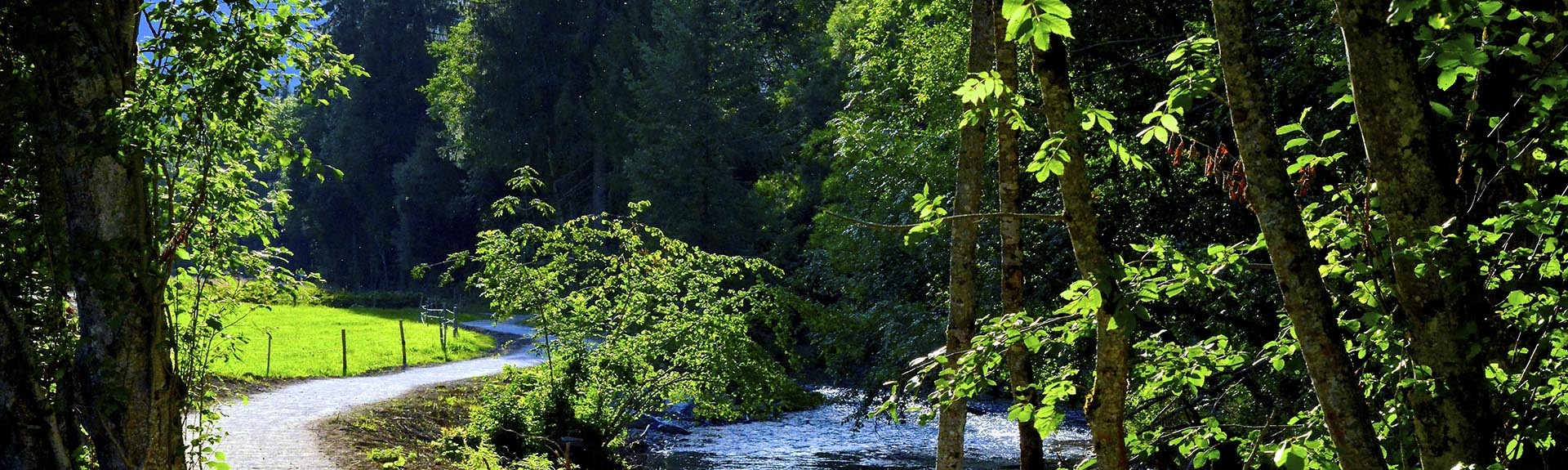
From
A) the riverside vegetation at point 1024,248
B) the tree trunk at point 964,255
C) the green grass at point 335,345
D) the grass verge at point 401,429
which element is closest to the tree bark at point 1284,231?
the riverside vegetation at point 1024,248

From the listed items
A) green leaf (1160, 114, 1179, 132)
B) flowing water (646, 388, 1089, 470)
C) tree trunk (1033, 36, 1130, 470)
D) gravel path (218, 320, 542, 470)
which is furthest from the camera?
flowing water (646, 388, 1089, 470)

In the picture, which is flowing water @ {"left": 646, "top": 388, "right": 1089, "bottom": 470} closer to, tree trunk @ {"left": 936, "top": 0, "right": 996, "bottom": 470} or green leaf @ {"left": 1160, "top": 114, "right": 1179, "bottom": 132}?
tree trunk @ {"left": 936, "top": 0, "right": 996, "bottom": 470}

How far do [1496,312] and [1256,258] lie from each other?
775cm

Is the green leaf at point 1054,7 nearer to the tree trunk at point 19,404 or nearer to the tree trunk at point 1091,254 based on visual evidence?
the tree trunk at point 1091,254

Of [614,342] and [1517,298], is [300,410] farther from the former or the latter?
[1517,298]

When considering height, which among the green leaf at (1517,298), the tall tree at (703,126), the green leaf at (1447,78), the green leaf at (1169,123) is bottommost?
the green leaf at (1517,298)

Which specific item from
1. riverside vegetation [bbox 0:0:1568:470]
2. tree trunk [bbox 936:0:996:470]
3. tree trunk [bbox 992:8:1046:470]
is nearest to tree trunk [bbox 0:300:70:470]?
riverside vegetation [bbox 0:0:1568:470]

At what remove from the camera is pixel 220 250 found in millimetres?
7414

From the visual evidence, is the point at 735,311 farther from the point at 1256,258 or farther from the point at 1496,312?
the point at 1496,312

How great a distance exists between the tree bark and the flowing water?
44.0ft

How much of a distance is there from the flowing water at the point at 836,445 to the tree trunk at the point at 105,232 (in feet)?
37.8

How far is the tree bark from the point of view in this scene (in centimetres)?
342

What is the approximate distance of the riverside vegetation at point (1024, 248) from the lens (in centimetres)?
345

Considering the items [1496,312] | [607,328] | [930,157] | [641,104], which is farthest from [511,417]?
[641,104]
